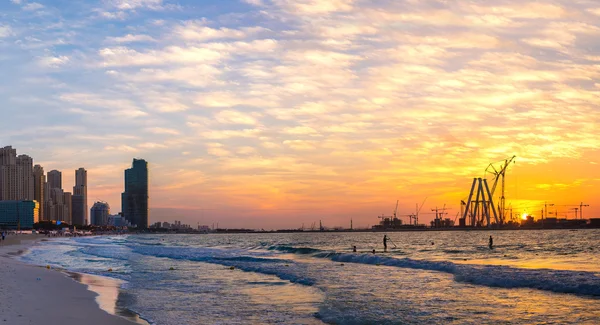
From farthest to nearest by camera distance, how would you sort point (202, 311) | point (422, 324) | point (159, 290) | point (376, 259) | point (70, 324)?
point (376, 259)
point (159, 290)
point (202, 311)
point (422, 324)
point (70, 324)

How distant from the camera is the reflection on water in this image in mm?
21734

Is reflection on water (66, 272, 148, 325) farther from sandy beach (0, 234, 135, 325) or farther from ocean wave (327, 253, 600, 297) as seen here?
ocean wave (327, 253, 600, 297)

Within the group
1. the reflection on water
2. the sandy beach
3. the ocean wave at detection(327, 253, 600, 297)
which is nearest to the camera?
the sandy beach

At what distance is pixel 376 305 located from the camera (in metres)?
25.2

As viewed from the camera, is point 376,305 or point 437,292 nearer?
point 376,305

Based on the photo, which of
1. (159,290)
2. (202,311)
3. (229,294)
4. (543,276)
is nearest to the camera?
(202,311)

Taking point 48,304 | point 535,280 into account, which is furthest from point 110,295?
point 535,280

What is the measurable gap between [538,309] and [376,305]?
271 inches

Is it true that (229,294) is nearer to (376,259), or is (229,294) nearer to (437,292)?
(437,292)

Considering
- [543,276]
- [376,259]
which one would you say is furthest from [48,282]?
[376,259]

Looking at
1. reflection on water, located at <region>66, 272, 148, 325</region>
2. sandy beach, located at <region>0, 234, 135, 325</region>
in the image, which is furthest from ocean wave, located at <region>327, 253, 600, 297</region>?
sandy beach, located at <region>0, 234, 135, 325</region>

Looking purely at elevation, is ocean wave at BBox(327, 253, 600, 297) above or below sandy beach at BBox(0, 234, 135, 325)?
below

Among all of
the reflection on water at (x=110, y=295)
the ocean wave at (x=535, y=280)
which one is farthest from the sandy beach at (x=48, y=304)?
the ocean wave at (x=535, y=280)

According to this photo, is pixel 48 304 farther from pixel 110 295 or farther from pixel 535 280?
pixel 535 280
